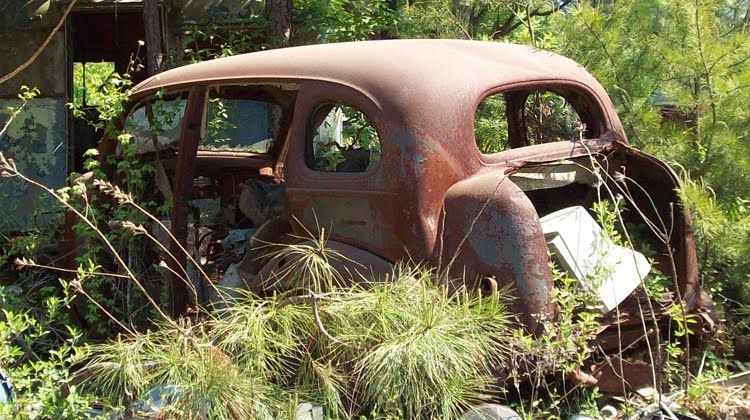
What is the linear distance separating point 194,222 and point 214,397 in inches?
91.4

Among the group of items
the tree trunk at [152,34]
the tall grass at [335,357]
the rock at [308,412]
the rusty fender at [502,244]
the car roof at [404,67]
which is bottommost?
the rock at [308,412]

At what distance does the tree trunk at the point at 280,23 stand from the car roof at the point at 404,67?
3.26 meters

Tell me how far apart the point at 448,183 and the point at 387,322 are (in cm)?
72

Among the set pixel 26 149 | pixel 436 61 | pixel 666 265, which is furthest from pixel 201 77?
pixel 26 149

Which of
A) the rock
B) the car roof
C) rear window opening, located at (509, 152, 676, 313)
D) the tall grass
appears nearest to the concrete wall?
the car roof

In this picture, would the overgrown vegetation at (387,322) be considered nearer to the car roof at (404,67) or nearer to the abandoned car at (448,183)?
the abandoned car at (448,183)

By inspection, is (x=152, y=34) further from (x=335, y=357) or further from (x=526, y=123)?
(x=335, y=357)

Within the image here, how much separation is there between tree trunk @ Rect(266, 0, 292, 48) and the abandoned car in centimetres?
293

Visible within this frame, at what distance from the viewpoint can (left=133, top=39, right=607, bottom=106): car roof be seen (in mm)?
3490

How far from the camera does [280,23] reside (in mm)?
7625

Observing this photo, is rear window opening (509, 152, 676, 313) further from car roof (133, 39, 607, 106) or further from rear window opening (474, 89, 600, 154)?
rear window opening (474, 89, 600, 154)

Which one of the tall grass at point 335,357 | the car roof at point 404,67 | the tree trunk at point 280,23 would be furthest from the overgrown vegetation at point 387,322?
the tree trunk at point 280,23

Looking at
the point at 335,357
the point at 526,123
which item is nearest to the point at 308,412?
the point at 335,357

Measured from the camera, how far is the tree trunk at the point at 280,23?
25.0ft
